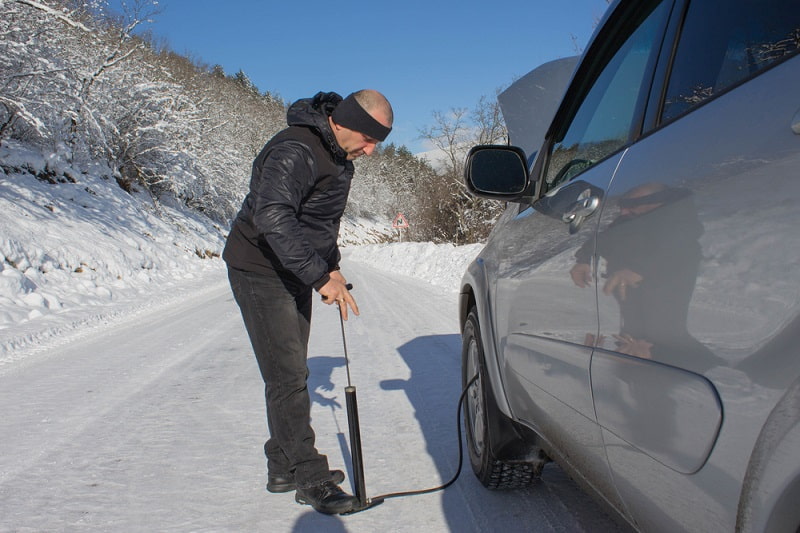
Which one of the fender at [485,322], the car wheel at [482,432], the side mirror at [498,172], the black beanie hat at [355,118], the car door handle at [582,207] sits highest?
the black beanie hat at [355,118]

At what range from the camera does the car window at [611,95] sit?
1.57 m

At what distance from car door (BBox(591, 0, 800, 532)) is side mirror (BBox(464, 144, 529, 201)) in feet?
2.94

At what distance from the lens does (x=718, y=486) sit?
871mm

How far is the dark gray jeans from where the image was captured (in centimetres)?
263

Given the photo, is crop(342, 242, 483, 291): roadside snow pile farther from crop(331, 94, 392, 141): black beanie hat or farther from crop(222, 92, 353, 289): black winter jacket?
crop(331, 94, 392, 141): black beanie hat

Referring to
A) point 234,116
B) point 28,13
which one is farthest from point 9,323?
point 234,116

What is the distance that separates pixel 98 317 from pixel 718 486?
29.9 ft

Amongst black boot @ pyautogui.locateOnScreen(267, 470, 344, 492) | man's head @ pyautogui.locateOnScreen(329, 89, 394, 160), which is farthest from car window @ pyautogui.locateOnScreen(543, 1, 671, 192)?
black boot @ pyautogui.locateOnScreen(267, 470, 344, 492)

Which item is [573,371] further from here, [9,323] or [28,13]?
[28,13]

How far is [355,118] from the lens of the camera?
249 cm

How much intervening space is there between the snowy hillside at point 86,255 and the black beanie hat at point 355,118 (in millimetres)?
4939

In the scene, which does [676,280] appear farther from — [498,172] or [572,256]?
[498,172]

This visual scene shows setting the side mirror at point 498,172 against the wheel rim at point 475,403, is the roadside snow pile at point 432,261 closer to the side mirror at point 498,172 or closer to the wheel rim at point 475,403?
the wheel rim at point 475,403

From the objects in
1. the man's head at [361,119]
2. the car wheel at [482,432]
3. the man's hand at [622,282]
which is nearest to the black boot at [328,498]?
the car wheel at [482,432]
